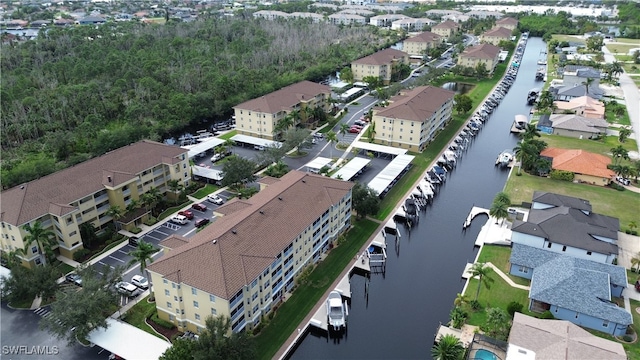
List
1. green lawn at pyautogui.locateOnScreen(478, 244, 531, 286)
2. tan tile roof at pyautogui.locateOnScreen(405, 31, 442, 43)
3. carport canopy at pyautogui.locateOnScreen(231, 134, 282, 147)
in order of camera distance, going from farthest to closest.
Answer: tan tile roof at pyautogui.locateOnScreen(405, 31, 442, 43)
carport canopy at pyautogui.locateOnScreen(231, 134, 282, 147)
green lawn at pyautogui.locateOnScreen(478, 244, 531, 286)

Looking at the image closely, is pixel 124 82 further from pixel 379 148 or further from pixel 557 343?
pixel 557 343

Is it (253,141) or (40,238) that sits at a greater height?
(40,238)

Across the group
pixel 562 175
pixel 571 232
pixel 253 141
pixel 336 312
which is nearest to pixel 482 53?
pixel 562 175

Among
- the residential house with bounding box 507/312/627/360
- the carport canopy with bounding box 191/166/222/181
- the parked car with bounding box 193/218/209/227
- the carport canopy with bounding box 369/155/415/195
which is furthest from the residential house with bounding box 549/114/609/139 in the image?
the parked car with bounding box 193/218/209/227

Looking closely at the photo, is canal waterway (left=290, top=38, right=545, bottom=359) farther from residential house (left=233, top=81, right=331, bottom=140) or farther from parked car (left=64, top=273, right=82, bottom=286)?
residential house (left=233, top=81, right=331, bottom=140)

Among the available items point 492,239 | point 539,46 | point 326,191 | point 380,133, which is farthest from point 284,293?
point 539,46

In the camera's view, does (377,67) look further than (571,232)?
Yes
